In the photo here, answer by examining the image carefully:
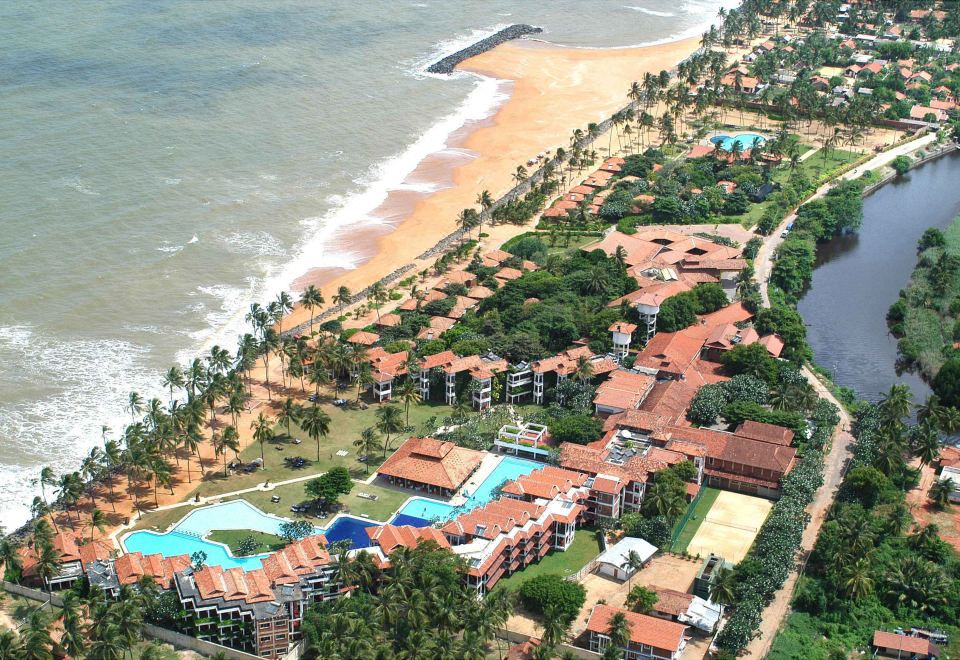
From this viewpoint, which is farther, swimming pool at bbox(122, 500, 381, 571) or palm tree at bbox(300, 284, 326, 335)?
palm tree at bbox(300, 284, 326, 335)

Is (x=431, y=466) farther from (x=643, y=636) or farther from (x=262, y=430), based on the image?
(x=643, y=636)

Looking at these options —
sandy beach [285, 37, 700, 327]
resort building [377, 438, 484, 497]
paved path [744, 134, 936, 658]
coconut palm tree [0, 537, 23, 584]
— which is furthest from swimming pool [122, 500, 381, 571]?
sandy beach [285, 37, 700, 327]

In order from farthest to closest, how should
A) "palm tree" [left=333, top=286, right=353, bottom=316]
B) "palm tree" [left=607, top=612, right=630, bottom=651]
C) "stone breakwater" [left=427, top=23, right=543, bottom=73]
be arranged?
"stone breakwater" [left=427, top=23, right=543, bottom=73] → "palm tree" [left=333, top=286, right=353, bottom=316] → "palm tree" [left=607, top=612, right=630, bottom=651]

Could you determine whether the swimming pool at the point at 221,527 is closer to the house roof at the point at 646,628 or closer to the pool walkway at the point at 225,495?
the pool walkway at the point at 225,495

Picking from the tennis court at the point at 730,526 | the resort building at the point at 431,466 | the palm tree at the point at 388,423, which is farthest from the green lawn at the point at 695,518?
the palm tree at the point at 388,423

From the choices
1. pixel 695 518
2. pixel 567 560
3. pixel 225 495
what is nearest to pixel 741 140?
pixel 695 518

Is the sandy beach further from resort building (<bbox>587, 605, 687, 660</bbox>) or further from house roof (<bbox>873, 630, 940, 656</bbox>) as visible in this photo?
house roof (<bbox>873, 630, 940, 656</bbox>)
